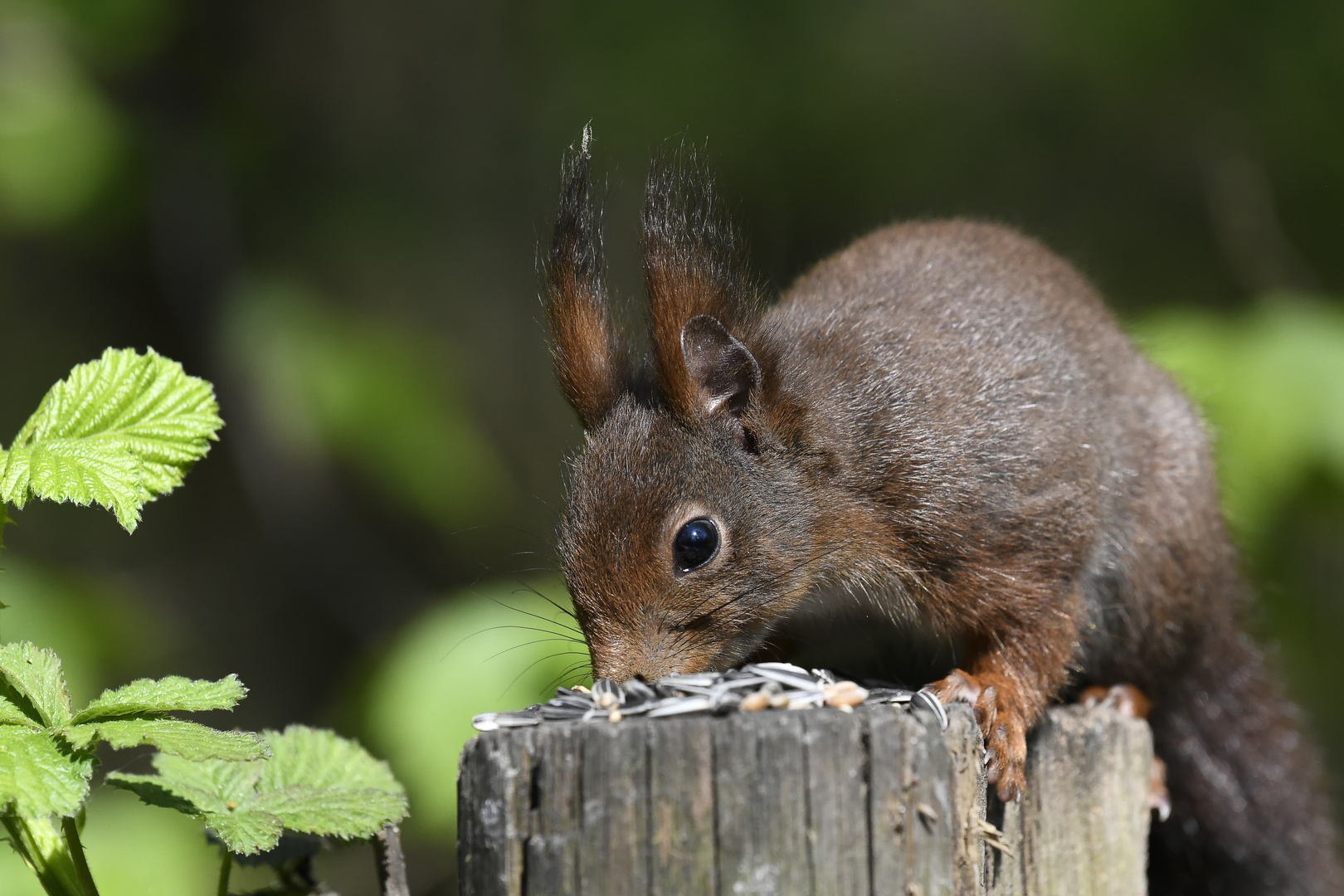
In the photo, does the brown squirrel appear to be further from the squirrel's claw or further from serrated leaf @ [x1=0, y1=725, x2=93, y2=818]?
serrated leaf @ [x1=0, y1=725, x2=93, y2=818]

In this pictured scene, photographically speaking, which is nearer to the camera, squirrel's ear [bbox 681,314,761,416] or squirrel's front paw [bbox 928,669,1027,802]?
squirrel's front paw [bbox 928,669,1027,802]

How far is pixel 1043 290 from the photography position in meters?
2.63

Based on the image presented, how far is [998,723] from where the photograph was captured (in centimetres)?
205

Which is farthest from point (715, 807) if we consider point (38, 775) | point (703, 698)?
point (38, 775)

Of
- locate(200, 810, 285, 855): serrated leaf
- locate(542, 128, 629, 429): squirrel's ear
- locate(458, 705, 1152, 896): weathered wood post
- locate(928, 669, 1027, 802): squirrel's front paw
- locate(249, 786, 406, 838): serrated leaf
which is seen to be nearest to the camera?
locate(458, 705, 1152, 896): weathered wood post

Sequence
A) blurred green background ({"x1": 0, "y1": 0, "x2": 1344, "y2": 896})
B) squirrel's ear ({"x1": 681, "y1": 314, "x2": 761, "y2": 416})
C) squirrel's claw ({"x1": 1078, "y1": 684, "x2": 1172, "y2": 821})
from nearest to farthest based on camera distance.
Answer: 1. squirrel's ear ({"x1": 681, "y1": 314, "x2": 761, "y2": 416})
2. squirrel's claw ({"x1": 1078, "y1": 684, "x2": 1172, "y2": 821})
3. blurred green background ({"x1": 0, "y1": 0, "x2": 1344, "y2": 896})

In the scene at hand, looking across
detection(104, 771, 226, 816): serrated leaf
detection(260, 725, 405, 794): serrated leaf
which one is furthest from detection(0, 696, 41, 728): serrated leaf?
detection(260, 725, 405, 794): serrated leaf

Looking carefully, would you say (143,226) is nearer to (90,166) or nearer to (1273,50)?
(90,166)

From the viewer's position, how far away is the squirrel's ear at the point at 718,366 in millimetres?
2131

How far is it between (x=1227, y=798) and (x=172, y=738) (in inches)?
93.6

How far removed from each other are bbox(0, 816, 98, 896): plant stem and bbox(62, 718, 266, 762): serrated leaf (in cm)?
22

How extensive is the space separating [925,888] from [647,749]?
1.09 feet

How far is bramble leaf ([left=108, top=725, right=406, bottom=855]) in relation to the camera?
1.59 metres

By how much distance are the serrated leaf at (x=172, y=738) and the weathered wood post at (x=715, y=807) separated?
277 mm
